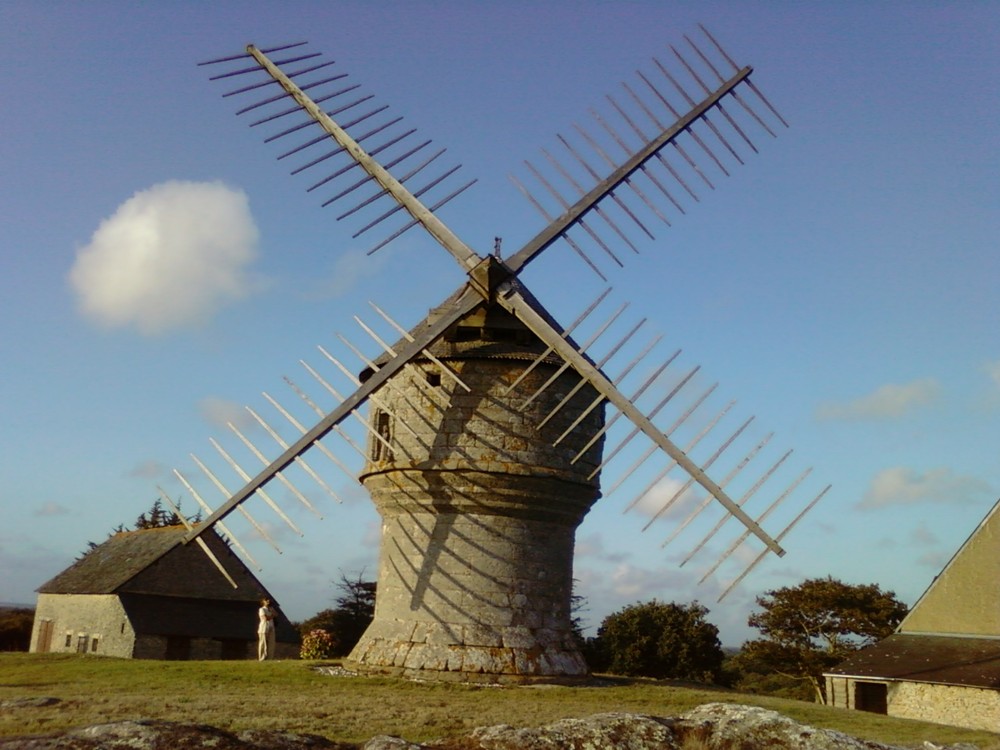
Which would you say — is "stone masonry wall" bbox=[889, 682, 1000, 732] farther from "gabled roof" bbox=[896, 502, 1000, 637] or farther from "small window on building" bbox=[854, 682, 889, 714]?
"gabled roof" bbox=[896, 502, 1000, 637]

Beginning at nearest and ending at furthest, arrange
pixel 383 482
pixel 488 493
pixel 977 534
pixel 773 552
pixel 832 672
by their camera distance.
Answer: pixel 773 552
pixel 488 493
pixel 383 482
pixel 832 672
pixel 977 534

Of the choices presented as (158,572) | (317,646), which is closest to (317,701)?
(317,646)

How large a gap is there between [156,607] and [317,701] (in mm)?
20878

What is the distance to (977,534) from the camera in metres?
25.0

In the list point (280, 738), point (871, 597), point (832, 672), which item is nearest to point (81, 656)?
point (280, 738)

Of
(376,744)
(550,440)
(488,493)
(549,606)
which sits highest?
(550,440)

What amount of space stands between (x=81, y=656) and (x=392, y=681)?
6.88 metres

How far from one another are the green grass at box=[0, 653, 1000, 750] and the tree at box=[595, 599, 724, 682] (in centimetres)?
1275

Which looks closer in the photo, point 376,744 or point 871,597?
point 376,744

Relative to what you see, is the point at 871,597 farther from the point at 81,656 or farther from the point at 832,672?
the point at 81,656

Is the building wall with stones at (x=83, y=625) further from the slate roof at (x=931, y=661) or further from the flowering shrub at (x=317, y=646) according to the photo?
the slate roof at (x=931, y=661)

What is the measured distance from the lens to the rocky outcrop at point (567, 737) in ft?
22.9

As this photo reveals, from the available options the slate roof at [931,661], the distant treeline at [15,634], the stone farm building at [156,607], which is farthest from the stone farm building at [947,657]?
the distant treeline at [15,634]

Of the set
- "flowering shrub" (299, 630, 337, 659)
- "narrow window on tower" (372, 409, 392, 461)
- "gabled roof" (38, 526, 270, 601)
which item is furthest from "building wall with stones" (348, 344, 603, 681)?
"gabled roof" (38, 526, 270, 601)
